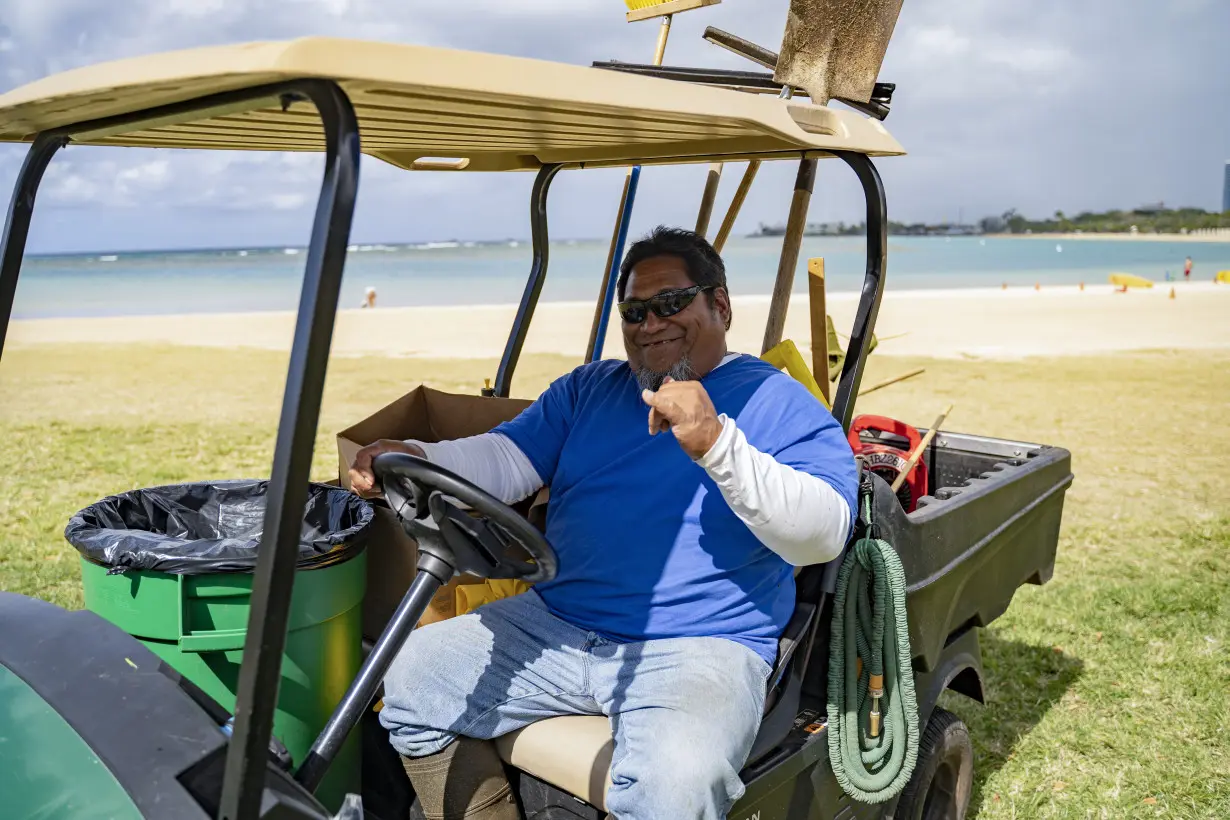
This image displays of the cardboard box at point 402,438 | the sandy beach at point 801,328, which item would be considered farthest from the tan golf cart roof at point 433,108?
the sandy beach at point 801,328

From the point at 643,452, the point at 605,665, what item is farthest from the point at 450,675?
the point at 643,452

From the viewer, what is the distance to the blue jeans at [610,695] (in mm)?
1795

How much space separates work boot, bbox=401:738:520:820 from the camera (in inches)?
80.1

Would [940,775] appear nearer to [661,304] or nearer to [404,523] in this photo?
[661,304]

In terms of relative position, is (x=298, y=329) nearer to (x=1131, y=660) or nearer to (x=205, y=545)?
(x=205, y=545)

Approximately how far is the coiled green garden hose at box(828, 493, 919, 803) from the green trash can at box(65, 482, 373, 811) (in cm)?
104

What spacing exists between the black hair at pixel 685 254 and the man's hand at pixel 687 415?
64 centimetres

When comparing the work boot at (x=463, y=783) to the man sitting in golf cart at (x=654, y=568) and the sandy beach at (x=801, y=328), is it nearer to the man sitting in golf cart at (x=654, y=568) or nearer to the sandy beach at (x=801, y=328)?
the man sitting in golf cart at (x=654, y=568)

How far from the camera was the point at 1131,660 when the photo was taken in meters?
4.09

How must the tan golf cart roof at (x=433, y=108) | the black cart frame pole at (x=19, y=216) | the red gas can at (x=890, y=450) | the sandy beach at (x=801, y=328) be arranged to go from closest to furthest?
1. the tan golf cart roof at (x=433, y=108)
2. the black cart frame pole at (x=19, y=216)
3. the red gas can at (x=890, y=450)
4. the sandy beach at (x=801, y=328)

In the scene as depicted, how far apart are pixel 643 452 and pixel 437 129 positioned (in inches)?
32.9

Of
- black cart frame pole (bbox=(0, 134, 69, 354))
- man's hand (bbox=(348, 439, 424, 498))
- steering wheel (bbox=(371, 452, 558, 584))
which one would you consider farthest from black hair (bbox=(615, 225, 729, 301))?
black cart frame pole (bbox=(0, 134, 69, 354))

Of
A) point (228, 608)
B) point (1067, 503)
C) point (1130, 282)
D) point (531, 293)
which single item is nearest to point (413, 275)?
point (1130, 282)

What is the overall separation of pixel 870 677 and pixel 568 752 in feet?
2.24
